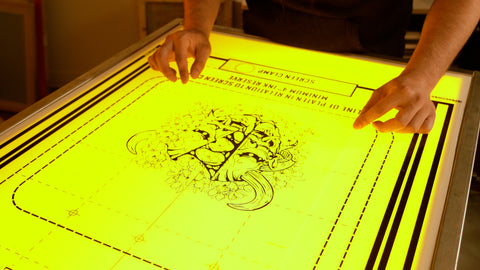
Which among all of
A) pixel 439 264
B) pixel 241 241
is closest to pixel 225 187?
pixel 241 241

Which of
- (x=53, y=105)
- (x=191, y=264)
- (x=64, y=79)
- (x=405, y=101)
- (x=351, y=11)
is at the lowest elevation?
(x=64, y=79)

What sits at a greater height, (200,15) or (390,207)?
(200,15)

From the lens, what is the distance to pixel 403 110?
955 millimetres

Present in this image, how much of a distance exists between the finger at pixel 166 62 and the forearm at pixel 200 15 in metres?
0.12

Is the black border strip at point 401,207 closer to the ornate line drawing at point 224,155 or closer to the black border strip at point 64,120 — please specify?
the ornate line drawing at point 224,155

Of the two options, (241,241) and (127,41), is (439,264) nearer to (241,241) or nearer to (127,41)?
(241,241)

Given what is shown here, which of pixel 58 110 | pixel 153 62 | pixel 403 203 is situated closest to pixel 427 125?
pixel 403 203

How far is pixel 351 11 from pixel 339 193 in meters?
0.64

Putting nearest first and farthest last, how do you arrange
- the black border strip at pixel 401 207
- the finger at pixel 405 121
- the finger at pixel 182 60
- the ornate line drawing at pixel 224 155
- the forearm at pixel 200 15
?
the black border strip at pixel 401 207, the ornate line drawing at pixel 224 155, the finger at pixel 405 121, the finger at pixel 182 60, the forearm at pixel 200 15

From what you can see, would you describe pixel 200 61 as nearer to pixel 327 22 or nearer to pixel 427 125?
pixel 327 22

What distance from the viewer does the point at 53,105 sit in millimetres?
1043

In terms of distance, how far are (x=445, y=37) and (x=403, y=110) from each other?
0.22m

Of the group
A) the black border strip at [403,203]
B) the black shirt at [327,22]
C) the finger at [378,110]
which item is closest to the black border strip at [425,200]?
the black border strip at [403,203]

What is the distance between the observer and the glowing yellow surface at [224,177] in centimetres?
72
